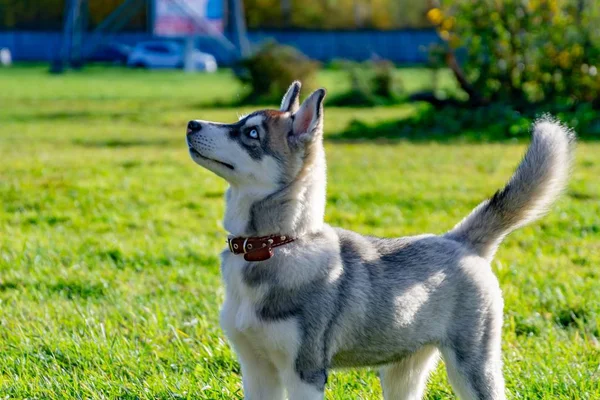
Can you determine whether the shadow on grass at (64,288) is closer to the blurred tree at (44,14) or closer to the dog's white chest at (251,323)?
the dog's white chest at (251,323)

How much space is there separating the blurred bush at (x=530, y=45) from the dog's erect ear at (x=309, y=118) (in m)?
10.1

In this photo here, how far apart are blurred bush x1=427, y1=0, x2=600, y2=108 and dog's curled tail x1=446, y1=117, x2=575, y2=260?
31.8ft

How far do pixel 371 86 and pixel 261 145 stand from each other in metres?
16.9

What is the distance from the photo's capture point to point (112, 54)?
45094 mm

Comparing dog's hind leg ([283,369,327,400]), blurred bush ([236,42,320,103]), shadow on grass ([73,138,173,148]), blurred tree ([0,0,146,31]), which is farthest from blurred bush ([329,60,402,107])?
blurred tree ([0,0,146,31])

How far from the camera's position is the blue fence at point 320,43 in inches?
1715

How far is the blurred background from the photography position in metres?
4.16

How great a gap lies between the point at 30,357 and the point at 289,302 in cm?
162

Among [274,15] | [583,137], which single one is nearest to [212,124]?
[583,137]

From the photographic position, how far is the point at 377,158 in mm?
10906

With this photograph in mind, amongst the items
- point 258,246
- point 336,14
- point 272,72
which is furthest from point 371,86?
point 336,14

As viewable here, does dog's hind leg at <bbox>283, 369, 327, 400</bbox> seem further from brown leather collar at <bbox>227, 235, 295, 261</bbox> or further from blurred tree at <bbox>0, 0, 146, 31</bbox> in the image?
blurred tree at <bbox>0, 0, 146, 31</bbox>

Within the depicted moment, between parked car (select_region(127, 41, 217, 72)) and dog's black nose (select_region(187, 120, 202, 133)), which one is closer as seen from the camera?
dog's black nose (select_region(187, 120, 202, 133))

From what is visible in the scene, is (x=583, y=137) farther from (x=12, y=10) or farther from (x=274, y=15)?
(x=12, y=10)
